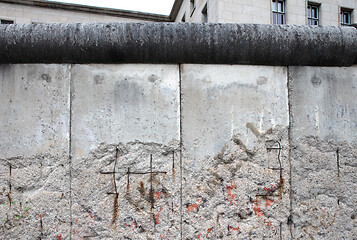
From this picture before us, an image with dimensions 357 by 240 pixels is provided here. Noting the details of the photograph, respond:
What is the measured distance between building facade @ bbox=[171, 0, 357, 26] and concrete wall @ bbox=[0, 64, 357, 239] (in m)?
12.2

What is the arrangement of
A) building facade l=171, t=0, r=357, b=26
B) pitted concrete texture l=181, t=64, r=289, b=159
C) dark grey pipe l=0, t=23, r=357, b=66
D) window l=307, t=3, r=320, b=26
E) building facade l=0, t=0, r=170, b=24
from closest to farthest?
dark grey pipe l=0, t=23, r=357, b=66 < pitted concrete texture l=181, t=64, r=289, b=159 < building facade l=171, t=0, r=357, b=26 < window l=307, t=3, r=320, b=26 < building facade l=0, t=0, r=170, b=24

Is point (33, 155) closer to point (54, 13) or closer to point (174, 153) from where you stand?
point (174, 153)

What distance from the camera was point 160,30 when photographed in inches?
74.8

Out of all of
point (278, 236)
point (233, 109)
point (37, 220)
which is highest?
point (233, 109)

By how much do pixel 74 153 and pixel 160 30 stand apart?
999 millimetres

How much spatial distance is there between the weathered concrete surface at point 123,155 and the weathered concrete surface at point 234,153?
12 centimetres

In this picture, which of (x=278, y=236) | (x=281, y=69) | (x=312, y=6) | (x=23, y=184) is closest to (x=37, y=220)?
(x=23, y=184)

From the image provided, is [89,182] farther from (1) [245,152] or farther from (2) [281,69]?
(2) [281,69]

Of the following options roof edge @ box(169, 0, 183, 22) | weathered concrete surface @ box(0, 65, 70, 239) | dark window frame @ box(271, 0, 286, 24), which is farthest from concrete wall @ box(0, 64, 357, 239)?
roof edge @ box(169, 0, 183, 22)

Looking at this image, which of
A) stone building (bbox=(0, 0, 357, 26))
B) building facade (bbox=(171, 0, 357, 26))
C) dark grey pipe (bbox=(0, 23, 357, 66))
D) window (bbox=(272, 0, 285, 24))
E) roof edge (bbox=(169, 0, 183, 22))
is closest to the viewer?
dark grey pipe (bbox=(0, 23, 357, 66))

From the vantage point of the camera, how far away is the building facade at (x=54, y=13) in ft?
65.3

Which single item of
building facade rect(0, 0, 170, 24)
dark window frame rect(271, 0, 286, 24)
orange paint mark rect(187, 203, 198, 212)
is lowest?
orange paint mark rect(187, 203, 198, 212)

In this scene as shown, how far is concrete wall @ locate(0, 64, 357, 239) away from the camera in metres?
1.88

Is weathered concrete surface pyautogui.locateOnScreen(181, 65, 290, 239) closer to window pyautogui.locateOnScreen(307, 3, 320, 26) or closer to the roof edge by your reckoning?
window pyautogui.locateOnScreen(307, 3, 320, 26)
